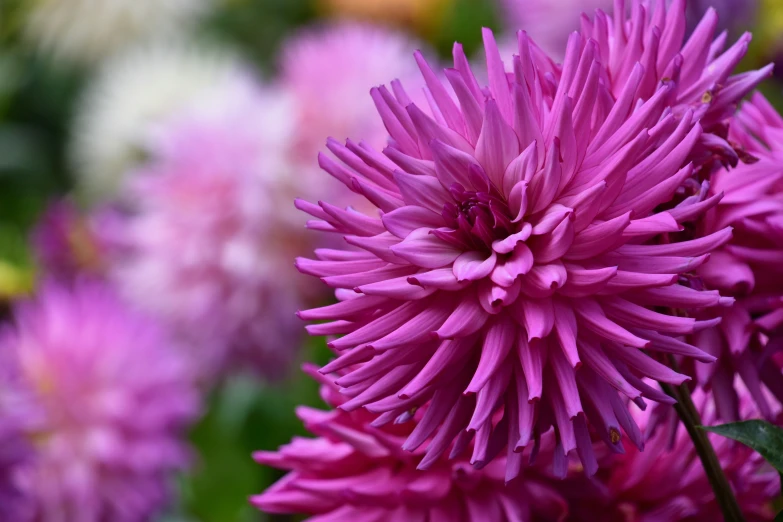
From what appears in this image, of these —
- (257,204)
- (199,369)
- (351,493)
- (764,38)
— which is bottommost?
(351,493)

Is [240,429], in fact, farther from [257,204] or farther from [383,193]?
[383,193]

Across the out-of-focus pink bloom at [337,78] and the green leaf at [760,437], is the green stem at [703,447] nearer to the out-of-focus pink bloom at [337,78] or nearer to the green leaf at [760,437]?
the green leaf at [760,437]

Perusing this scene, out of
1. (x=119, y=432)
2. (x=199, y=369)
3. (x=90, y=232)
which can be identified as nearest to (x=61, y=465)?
(x=119, y=432)

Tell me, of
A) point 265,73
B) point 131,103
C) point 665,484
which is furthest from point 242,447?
point 265,73

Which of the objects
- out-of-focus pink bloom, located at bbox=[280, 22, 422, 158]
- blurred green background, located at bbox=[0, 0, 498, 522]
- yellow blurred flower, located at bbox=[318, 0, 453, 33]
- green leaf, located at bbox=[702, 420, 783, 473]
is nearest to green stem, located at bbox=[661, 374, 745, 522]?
green leaf, located at bbox=[702, 420, 783, 473]

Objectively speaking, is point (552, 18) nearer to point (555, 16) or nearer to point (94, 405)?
point (555, 16)

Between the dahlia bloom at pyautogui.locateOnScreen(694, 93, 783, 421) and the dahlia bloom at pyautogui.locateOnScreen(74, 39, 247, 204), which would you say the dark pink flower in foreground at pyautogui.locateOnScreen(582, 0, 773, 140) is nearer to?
the dahlia bloom at pyautogui.locateOnScreen(694, 93, 783, 421)
